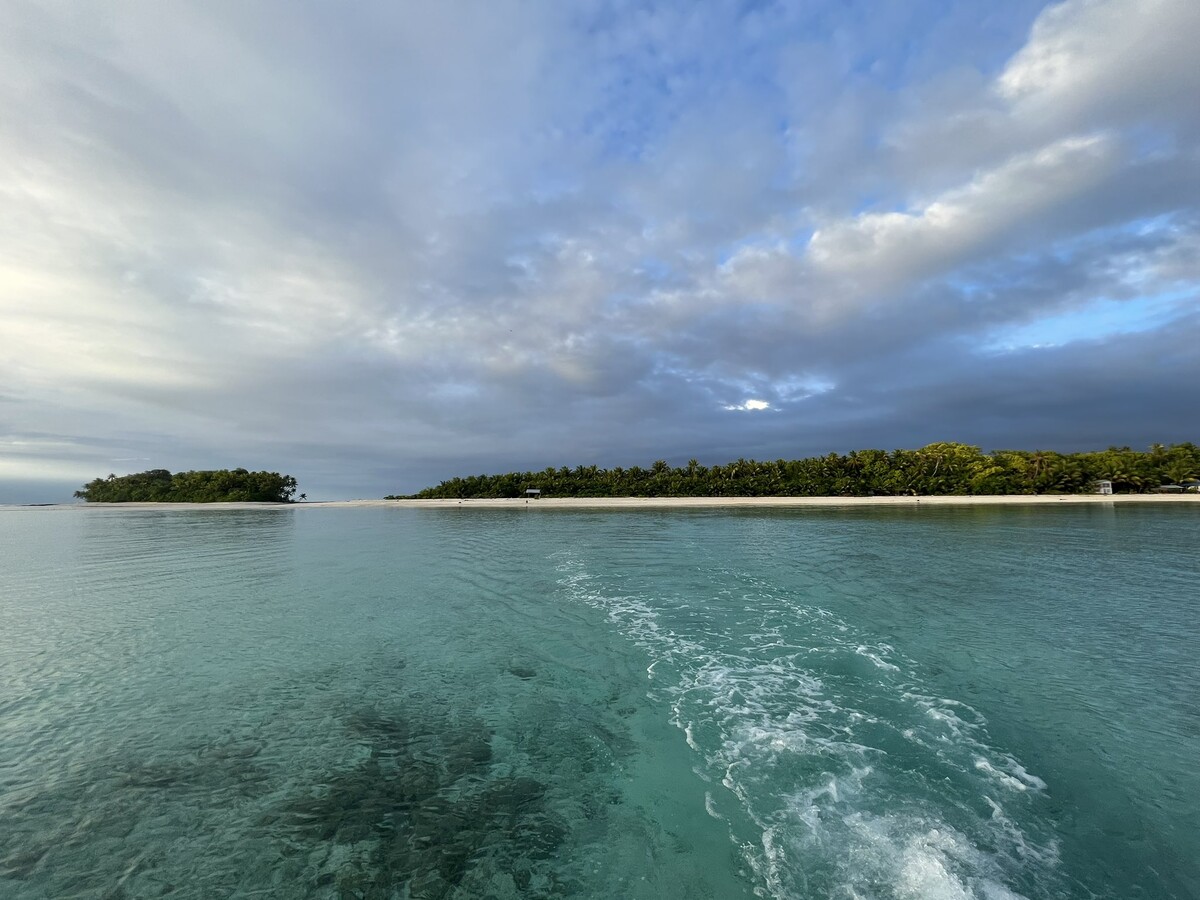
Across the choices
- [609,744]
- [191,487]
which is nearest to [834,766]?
[609,744]

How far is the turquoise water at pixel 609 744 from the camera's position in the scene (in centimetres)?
496

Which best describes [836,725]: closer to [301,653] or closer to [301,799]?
[301,799]

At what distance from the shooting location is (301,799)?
6.06 meters

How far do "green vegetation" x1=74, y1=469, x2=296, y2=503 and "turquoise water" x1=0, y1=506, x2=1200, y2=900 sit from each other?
10469 cm

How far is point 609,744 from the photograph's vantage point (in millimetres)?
7406

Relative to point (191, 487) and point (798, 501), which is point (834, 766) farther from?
point (191, 487)

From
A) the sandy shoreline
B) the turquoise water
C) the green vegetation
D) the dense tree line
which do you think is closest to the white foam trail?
the turquoise water

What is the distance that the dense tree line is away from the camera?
252 ft

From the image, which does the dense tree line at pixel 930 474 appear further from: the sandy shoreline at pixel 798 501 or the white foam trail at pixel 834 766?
the white foam trail at pixel 834 766

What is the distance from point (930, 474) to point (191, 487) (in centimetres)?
14190

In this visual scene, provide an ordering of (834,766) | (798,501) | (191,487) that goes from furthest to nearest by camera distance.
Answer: (191,487) < (798,501) < (834,766)

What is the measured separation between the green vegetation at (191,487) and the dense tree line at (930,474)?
76.5 metres

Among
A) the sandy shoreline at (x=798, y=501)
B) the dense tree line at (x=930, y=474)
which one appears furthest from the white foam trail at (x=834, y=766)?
the dense tree line at (x=930, y=474)

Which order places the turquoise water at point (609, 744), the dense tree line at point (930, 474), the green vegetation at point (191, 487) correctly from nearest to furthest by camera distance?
the turquoise water at point (609, 744)
the dense tree line at point (930, 474)
the green vegetation at point (191, 487)
